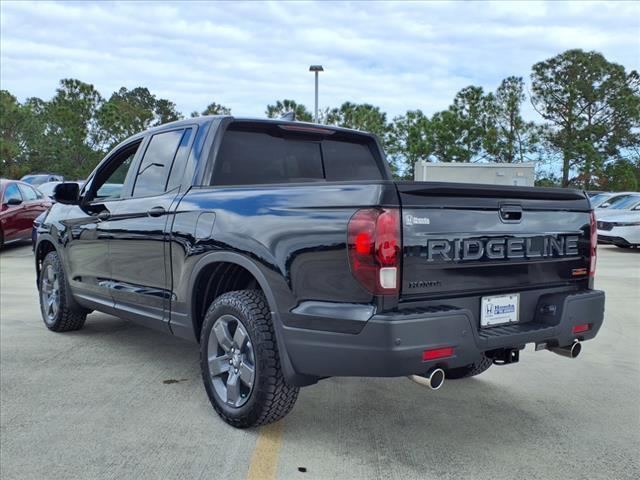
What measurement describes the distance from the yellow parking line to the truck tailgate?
1.14 m

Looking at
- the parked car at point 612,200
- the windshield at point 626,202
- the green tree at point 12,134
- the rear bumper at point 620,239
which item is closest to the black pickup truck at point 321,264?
the rear bumper at point 620,239

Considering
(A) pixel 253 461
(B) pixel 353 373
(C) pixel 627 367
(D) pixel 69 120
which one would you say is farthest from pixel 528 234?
(D) pixel 69 120

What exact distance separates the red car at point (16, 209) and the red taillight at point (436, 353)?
39.5 ft

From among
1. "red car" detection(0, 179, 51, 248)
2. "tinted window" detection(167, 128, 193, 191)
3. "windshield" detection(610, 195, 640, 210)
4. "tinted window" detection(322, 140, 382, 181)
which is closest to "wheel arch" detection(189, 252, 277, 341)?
"tinted window" detection(167, 128, 193, 191)

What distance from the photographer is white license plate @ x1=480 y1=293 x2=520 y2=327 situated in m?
3.42

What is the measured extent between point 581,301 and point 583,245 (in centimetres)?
39

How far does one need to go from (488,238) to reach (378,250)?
29.1 inches

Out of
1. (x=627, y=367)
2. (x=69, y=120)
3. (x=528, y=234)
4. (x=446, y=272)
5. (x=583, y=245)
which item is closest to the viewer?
(x=446, y=272)

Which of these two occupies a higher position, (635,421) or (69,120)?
(69,120)

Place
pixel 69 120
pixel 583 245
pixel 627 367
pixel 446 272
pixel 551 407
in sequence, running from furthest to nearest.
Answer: pixel 69 120 → pixel 627 367 → pixel 551 407 → pixel 583 245 → pixel 446 272

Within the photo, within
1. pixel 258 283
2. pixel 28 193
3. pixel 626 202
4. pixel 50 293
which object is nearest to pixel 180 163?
pixel 258 283

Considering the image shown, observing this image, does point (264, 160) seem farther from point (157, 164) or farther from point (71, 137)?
point (71, 137)

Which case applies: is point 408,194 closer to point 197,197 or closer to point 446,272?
point 446,272

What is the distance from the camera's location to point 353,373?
124 inches
